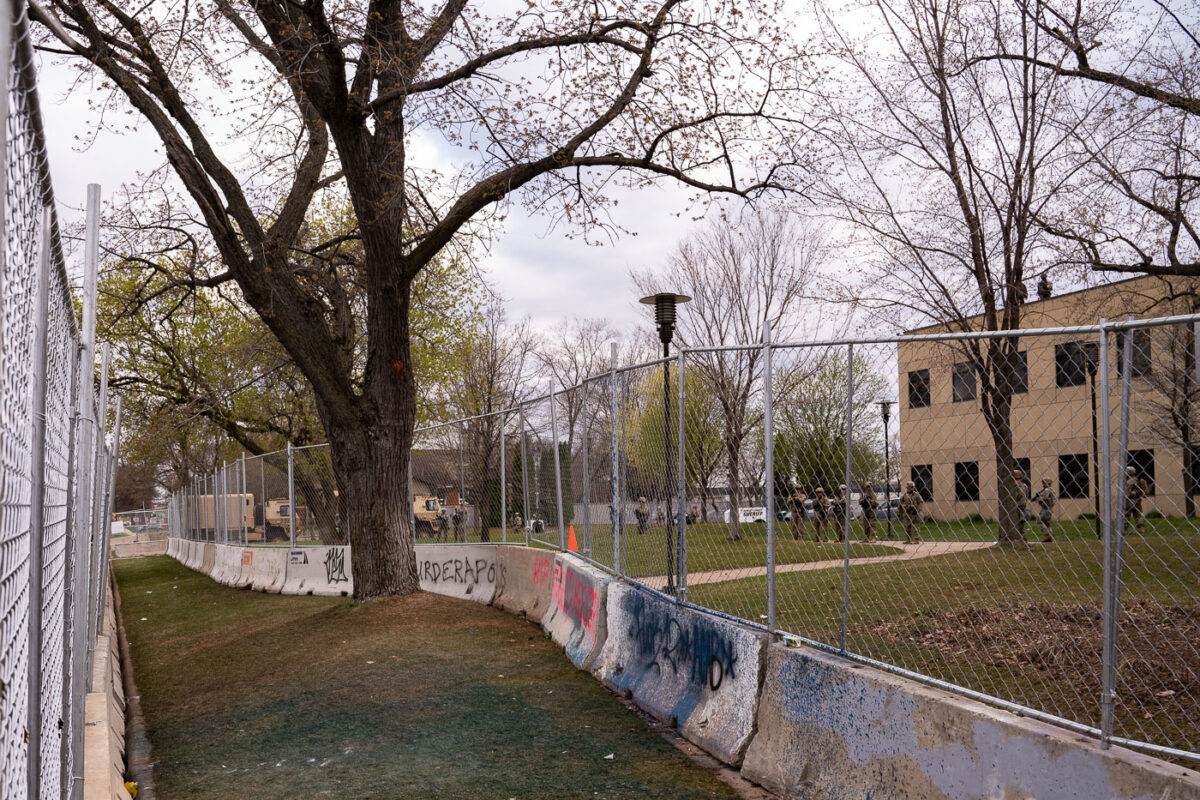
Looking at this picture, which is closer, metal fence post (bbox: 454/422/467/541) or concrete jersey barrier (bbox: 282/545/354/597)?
metal fence post (bbox: 454/422/467/541)

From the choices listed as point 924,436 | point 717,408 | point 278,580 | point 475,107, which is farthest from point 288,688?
point 278,580

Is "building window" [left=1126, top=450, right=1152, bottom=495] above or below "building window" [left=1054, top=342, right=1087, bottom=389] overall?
below

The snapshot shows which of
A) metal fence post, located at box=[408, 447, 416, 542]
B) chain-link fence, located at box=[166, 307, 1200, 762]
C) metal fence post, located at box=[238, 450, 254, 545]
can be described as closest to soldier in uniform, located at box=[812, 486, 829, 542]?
chain-link fence, located at box=[166, 307, 1200, 762]

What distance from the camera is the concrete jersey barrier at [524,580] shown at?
11.8m

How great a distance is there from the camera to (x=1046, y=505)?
19.0 ft

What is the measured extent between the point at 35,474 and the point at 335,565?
1482cm

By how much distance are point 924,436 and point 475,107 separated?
8.35m

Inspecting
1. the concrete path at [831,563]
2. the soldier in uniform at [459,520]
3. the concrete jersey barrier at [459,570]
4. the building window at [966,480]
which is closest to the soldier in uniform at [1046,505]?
the concrete path at [831,563]

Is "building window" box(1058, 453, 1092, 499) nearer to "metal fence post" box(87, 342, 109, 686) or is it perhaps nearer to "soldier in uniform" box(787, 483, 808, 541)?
"soldier in uniform" box(787, 483, 808, 541)

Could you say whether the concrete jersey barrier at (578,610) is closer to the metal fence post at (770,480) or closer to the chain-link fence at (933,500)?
the chain-link fence at (933,500)

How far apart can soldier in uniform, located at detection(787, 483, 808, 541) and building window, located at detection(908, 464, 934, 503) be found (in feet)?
2.86

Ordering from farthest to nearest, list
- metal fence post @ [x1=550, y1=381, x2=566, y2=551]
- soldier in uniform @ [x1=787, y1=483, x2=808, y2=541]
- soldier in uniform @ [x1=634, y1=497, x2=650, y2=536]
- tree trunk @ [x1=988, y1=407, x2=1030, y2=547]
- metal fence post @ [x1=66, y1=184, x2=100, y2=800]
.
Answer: metal fence post @ [x1=550, y1=381, x2=566, y2=551] → soldier in uniform @ [x1=634, y1=497, x2=650, y2=536] → soldier in uniform @ [x1=787, y1=483, x2=808, y2=541] → tree trunk @ [x1=988, y1=407, x2=1030, y2=547] → metal fence post @ [x1=66, y1=184, x2=100, y2=800]

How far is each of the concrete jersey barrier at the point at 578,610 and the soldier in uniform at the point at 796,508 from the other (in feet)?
9.75

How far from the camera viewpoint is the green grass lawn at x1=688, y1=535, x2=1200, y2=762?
615 cm
